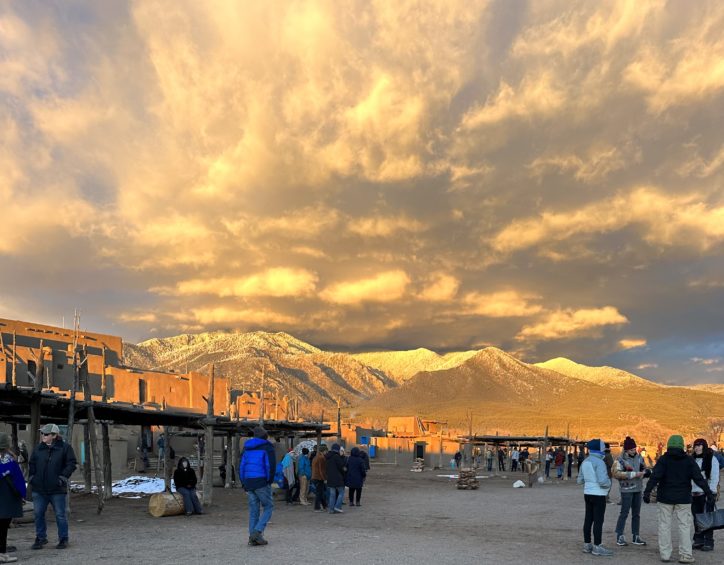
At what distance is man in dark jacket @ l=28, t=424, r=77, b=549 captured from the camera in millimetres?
10594

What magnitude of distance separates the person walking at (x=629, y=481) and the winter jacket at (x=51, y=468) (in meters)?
8.55

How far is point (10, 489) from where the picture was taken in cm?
964

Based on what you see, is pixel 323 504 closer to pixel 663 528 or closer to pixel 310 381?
pixel 663 528

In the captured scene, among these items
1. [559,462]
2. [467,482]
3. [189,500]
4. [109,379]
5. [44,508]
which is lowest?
[559,462]

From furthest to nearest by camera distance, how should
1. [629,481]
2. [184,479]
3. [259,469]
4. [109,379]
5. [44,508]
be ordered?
[109,379], [184,479], [629,481], [259,469], [44,508]

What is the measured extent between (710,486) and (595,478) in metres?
2.55

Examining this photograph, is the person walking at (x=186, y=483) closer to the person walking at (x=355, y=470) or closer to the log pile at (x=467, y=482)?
the person walking at (x=355, y=470)

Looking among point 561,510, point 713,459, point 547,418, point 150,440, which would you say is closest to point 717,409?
point 547,418

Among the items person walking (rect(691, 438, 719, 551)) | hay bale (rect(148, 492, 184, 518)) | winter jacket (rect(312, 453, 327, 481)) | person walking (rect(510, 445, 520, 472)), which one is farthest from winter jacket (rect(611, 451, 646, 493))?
person walking (rect(510, 445, 520, 472))

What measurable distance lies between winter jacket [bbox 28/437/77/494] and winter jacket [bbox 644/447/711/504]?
28.1 ft

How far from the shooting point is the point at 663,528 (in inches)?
401

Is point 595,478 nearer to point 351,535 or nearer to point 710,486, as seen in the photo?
point 710,486

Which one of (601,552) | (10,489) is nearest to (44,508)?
(10,489)

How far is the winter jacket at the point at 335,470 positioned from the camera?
679 inches
